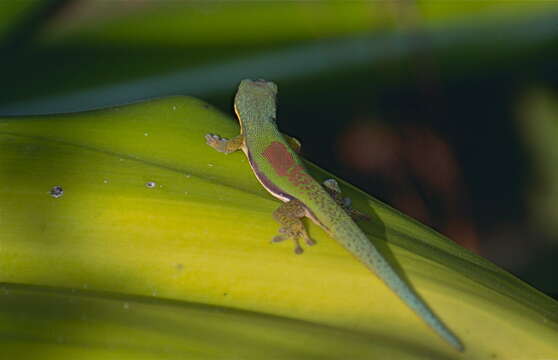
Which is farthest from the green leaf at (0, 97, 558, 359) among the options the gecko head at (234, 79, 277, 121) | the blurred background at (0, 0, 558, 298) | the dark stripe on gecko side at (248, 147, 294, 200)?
the blurred background at (0, 0, 558, 298)

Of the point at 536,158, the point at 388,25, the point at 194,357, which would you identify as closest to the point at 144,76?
the point at 388,25

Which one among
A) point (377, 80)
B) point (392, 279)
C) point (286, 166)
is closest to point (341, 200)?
point (286, 166)

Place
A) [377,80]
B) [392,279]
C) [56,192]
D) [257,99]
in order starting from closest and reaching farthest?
[392,279] < [56,192] < [257,99] < [377,80]

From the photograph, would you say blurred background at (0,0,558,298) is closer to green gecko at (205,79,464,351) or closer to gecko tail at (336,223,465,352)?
green gecko at (205,79,464,351)

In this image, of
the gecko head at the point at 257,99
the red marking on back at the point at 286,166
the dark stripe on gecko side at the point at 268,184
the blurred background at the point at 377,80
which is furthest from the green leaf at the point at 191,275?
the blurred background at the point at 377,80

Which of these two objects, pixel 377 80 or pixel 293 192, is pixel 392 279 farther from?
pixel 377 80

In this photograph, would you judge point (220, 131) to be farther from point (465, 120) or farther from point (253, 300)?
point (465, 120)
